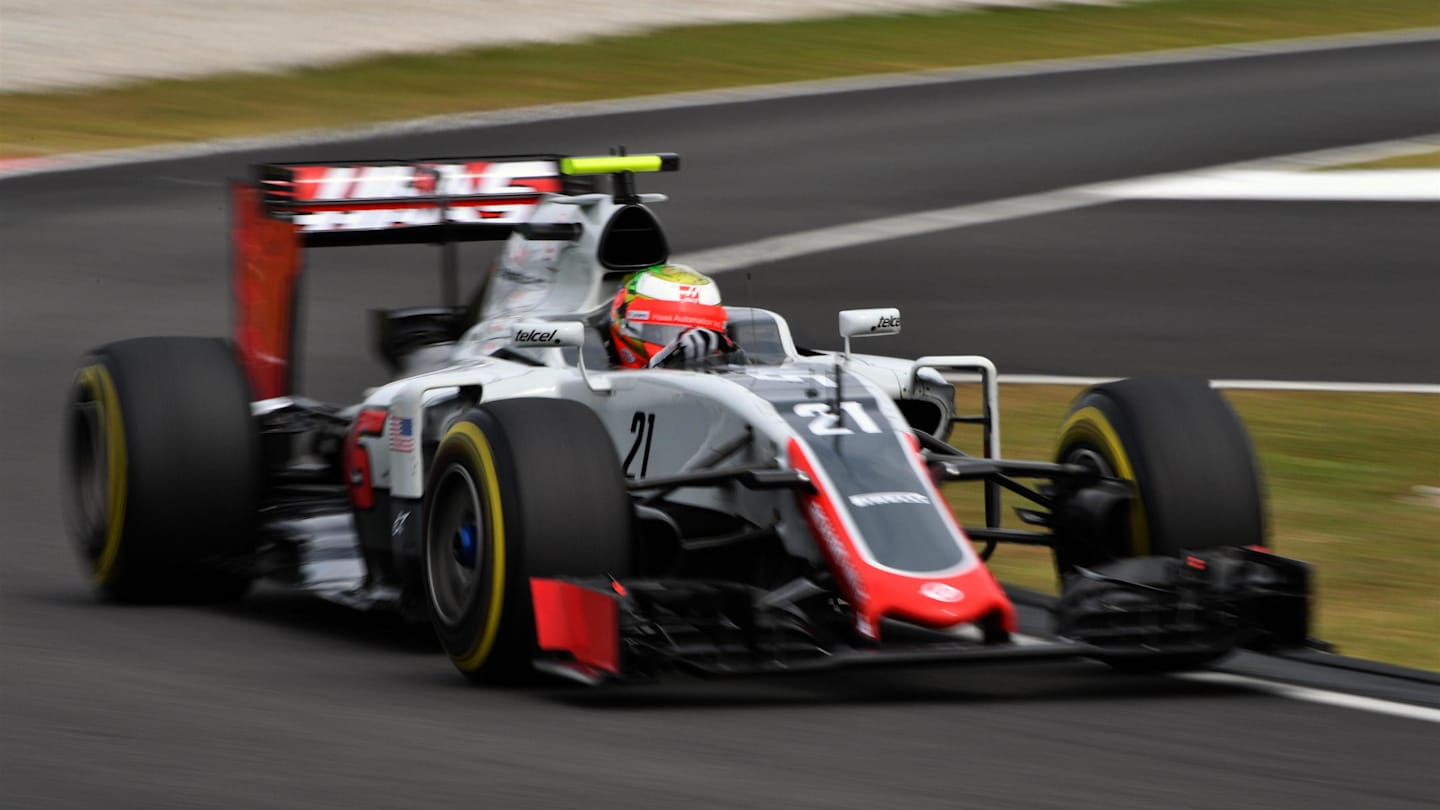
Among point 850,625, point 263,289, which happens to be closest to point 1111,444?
point 850,625

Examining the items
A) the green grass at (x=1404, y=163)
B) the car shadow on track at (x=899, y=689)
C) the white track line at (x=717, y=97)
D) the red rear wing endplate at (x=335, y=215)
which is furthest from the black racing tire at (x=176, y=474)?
the green grass at (x=1404, y=163)

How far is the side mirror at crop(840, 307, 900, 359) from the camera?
28.6 feet

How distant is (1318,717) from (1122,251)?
39.5ft

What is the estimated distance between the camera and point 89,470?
9508mm

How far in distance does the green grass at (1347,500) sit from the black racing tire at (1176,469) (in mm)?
914

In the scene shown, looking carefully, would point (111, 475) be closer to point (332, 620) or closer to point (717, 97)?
point (332, 620)

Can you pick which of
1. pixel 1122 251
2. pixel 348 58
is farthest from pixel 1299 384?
pixel 348 58

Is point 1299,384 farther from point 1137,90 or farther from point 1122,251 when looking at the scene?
point 1137,90

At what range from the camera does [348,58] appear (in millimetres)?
30734

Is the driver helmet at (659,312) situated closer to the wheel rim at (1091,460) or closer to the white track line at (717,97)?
the wheel rim at (1091,460)

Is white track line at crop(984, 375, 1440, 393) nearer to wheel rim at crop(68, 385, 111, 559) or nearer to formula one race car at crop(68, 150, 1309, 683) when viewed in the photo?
formula one race car at crop(68, 150, 1309, 683)

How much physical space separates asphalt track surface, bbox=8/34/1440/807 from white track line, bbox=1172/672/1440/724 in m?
0.08

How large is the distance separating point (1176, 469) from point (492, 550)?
2.27 meters

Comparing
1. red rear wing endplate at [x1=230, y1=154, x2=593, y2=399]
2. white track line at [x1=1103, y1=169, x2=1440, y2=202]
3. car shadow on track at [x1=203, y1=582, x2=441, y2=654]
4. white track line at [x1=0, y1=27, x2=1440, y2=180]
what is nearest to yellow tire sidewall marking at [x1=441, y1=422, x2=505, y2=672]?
car shadow on track at [x1=203, y1=582, x2=441, y2=654]
